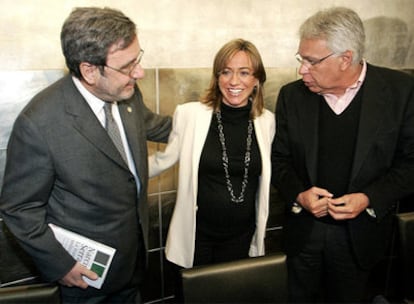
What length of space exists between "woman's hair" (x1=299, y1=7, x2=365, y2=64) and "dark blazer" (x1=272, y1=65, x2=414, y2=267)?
0.66 feet

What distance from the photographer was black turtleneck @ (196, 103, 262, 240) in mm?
1644

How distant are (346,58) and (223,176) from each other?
2.53 ft

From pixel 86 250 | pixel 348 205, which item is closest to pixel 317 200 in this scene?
pixel 348 205

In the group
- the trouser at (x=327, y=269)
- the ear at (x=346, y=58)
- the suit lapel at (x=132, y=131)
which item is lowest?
the trouser at (x=327, y=269)

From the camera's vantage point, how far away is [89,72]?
47.9 inches

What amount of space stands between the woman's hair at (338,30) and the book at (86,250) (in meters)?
1.24

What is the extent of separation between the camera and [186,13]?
189 centimetres

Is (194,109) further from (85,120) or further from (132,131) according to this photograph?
(85,120)

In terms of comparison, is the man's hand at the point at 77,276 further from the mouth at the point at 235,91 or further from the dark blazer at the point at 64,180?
the mouth at the point at 235,91

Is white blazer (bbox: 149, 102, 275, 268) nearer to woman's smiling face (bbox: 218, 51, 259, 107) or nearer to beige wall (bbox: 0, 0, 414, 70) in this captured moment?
woman's smiling face (bbox: 218, 51, 259, 107)

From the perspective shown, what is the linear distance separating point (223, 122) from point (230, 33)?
641mm

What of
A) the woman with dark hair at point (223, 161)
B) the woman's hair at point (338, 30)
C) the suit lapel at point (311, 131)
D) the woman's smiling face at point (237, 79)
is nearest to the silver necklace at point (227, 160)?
the woman with dark hair at point (223, 161)

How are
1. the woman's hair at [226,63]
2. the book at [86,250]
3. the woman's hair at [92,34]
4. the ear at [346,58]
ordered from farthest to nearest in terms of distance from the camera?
the woman's hair at [226,63]
the ear at [346,58]
the book at [86,250]
the woman's hair at [92,34]

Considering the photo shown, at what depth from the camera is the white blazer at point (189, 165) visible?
5.35 feet
